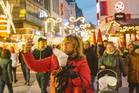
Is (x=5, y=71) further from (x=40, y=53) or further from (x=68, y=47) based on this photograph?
(x=68, y=47)

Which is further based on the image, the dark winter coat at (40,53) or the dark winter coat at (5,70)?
the dark winter coat at (40,53)

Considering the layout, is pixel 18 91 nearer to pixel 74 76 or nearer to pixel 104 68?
pixel 104 68

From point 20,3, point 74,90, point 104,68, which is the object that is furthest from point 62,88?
point 20,3

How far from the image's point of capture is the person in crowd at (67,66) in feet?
8.09

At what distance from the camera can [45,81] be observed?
6.66m

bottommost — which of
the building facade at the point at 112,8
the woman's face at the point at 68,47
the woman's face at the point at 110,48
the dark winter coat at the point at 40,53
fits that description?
the dark winter coat at the point at 40,53

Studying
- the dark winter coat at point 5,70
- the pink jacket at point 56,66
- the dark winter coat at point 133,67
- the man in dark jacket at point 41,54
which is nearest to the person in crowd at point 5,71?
the dark winter coat at point 5,70

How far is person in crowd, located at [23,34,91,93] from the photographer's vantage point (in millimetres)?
2465

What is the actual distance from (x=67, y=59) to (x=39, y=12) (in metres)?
45.3

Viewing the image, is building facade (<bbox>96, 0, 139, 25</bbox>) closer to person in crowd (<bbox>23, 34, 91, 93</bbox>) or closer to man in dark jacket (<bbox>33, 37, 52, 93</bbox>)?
man in dark jacket (<bbox>33, 37, 52, 93</bbox>)

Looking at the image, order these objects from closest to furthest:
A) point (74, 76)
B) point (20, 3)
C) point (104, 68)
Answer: point (74, 76)
point (104, 68)
point (20, 3)

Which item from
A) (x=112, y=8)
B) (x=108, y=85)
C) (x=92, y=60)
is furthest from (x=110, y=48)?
(x=112, y=8)

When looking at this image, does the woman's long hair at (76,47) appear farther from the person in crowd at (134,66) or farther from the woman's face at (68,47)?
the person in crowd at (134,66)

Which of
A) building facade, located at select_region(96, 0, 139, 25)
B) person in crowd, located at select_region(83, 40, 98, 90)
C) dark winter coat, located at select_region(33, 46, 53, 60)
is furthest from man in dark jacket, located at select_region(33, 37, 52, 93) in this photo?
building facade, located at select_region(96, 0, 139, 25)
